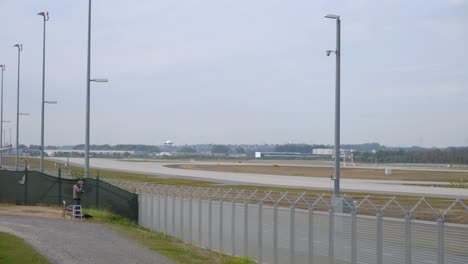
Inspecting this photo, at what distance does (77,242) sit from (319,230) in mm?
9126

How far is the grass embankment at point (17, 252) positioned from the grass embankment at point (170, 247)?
3.76 meters

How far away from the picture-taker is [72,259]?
63.4ft

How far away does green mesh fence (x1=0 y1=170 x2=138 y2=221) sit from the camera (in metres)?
36.6

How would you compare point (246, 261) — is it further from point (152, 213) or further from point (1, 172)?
point (1, 172)

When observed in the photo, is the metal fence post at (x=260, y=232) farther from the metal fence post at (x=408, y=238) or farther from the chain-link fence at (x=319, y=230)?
the metal fence post at (x=408, y=238)

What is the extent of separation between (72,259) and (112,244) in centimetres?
406

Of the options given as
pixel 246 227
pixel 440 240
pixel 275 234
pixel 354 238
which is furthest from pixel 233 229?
pixel 440 240

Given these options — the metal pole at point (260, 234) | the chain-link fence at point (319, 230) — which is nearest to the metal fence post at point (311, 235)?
the chain-link fence at point (319, 230)

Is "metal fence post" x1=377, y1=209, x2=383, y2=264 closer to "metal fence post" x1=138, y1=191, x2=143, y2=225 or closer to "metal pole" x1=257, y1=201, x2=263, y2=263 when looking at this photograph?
"metal pole" x1=257, y1=201, x2=263, y2=263

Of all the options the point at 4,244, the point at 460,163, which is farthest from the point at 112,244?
the point at 460,163

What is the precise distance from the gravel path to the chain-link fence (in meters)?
2.57

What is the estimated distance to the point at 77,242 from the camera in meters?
23.3

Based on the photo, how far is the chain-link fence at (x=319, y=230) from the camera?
13656 millimetres

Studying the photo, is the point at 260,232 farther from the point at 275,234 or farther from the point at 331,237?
the point at 331,237
